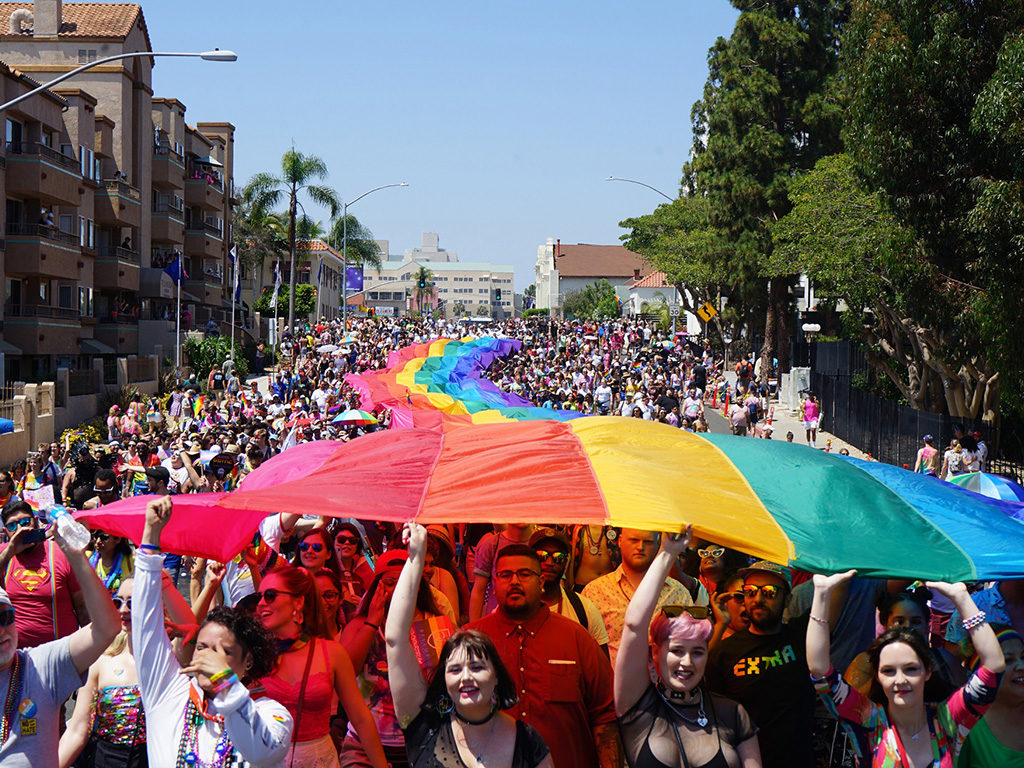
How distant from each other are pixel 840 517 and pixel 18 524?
4.51 m

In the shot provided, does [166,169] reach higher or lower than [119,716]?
higher

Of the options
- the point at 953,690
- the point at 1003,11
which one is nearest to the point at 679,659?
the point at 953,690

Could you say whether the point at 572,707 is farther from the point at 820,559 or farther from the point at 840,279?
the point at 840,279

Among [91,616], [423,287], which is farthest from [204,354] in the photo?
[423,287]

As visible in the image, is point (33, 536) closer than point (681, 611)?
No

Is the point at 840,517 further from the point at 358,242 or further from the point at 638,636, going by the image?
the point at 358,242

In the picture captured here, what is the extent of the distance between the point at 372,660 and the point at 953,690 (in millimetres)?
2812

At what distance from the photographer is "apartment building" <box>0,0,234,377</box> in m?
36.7

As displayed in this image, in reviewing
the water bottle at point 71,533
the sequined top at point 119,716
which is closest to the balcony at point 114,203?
the sequined top at point 119,716

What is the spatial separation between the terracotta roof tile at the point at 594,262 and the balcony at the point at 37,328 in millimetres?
133404

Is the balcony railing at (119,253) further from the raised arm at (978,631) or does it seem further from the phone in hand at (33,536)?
the raised arm at (978,631)

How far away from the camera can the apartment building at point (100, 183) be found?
36688 mm

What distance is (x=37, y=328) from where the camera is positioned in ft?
117

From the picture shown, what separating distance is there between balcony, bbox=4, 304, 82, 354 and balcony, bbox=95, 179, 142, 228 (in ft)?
20.7
